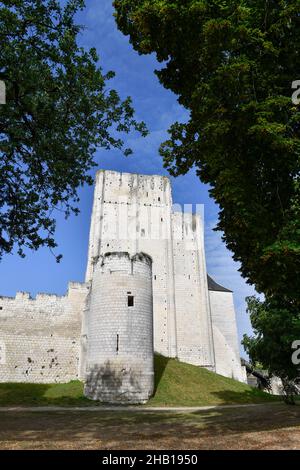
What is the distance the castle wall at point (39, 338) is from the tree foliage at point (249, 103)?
Answer: 21068 mm

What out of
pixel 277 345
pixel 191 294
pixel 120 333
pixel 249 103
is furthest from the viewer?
pixel 191 294

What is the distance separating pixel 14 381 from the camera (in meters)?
24.2

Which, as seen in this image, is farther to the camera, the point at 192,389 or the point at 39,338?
the point at 39,338

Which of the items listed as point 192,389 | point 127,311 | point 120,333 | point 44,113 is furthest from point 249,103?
point 192,389

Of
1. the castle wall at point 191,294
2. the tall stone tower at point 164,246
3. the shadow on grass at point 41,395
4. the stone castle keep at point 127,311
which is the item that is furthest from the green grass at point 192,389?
the tall stone tower at point 164,246

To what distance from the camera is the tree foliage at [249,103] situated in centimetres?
771

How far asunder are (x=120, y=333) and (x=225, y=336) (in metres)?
23.9

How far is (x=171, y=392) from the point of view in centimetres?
1770

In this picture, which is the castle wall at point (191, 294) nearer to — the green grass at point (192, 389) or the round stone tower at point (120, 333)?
the green grass at point (192, 389)

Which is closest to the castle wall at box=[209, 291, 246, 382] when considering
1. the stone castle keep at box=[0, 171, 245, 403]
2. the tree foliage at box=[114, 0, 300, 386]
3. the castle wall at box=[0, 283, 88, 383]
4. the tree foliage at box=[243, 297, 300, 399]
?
the stone castle keep at box=[0, 171, 245, 403]

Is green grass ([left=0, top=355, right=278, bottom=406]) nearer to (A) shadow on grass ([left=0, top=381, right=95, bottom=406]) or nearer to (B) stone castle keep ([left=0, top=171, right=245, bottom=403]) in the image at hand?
(A) shadow on grass ([left=0, top=381, right=95, bottom=406])

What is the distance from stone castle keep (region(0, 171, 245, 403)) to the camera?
16938 millimetres

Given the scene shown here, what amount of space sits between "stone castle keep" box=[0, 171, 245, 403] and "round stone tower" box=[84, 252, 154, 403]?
49 mm

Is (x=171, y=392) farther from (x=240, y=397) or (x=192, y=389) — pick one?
(x=240, y=397)
